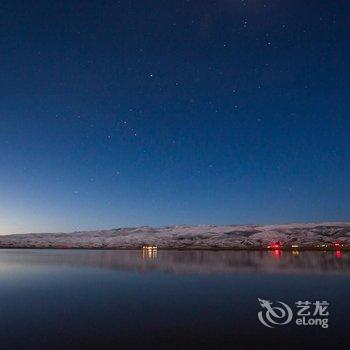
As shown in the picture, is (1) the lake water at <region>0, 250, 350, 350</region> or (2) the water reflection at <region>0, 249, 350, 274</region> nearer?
(1) the lake water at <region>0, 250, 350, 350</region>

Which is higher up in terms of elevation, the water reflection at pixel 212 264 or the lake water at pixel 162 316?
the water reflection at pixel 212 264

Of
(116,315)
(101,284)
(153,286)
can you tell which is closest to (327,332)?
(116,315)

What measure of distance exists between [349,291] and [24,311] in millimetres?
28886

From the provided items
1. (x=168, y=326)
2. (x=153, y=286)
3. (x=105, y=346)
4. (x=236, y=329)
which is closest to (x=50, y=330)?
(x=105, y=346)

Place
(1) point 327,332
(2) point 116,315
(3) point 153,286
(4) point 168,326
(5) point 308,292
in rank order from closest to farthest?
(1) point 327,332
(4) point 168,326
(2) point 116,315
(5) point 308,292
(3) point 153,286

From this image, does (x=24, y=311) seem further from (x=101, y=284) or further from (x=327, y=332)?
(x=327, y=332)

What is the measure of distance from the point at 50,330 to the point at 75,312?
5.52m

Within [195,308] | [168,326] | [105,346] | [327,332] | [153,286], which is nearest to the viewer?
[105,346]

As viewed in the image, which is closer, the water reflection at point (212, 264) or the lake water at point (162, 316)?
the lake water at point (162, 316)

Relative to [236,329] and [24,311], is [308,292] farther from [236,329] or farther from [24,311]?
[24,311]

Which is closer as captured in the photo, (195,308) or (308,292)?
(195,308)

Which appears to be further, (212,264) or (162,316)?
(212,264)

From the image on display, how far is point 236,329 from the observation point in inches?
775

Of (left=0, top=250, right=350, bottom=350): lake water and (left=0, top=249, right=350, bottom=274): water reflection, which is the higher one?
(left=0, top=249, right=350, bottom=274): water reflection
